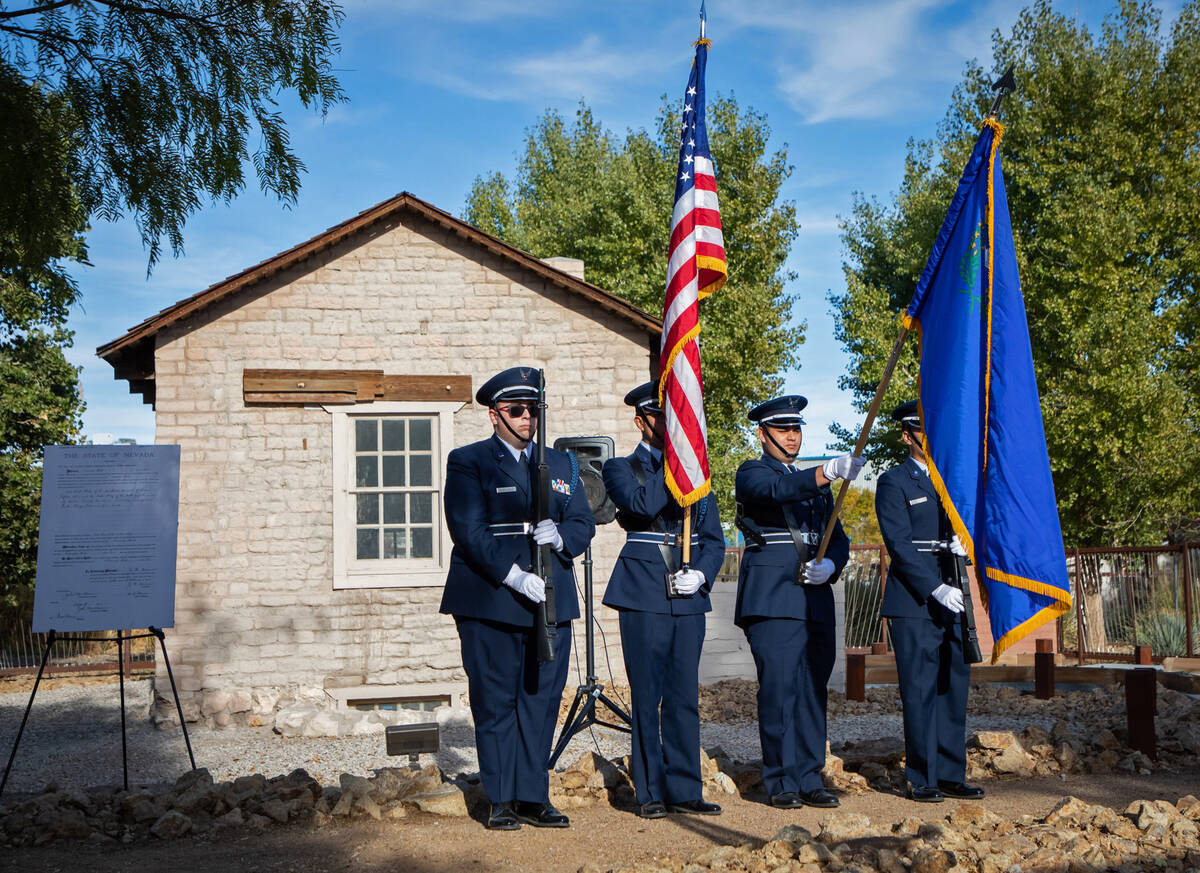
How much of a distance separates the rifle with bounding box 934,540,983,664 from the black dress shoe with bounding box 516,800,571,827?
83.8 inches

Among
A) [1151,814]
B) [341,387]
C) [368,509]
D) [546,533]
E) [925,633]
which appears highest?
[341,387]

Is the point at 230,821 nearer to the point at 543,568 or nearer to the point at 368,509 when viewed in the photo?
the point at 543,568

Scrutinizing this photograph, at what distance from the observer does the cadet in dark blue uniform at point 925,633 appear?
5.62 m

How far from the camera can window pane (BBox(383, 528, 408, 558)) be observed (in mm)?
10680

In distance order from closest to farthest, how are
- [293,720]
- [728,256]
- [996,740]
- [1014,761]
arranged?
[1014,761], [996,740], [293,720], [728,256]

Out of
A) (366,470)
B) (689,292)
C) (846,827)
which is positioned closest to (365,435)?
(366,470)

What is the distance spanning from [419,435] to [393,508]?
73cm

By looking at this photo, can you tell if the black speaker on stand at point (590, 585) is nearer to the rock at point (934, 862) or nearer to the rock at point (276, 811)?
the rock at point (276, 811)

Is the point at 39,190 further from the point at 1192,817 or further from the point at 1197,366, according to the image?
the point at 1197,366

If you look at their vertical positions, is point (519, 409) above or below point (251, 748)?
above

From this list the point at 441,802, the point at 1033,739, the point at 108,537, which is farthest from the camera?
the point at 108,537

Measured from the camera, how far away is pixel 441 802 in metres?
5.38

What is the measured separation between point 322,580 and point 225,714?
1.45 meters

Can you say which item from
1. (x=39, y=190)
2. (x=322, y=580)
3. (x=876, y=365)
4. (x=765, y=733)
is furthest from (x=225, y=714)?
(x=876, y=365)
